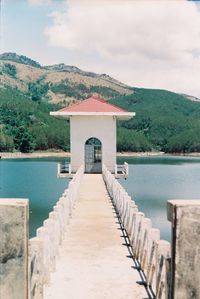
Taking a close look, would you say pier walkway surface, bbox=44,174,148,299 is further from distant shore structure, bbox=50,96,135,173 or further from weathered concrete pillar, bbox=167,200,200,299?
distant shore structure, bbox=50,96,135,173

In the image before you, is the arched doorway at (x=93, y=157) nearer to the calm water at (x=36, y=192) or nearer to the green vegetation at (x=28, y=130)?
the calm water at (x=36, y=192)

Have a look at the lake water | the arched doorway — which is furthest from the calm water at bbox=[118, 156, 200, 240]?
the arched doorway

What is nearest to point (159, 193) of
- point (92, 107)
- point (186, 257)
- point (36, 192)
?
point (36, 192)

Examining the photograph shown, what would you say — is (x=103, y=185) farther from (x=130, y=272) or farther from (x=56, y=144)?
(x=56, y=144)

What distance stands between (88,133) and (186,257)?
21225 mm

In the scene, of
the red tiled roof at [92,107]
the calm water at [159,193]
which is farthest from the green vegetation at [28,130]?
the red tiled roof at [92,107]

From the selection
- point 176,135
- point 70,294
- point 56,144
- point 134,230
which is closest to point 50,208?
point 134,230

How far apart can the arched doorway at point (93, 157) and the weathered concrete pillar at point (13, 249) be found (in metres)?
21.9

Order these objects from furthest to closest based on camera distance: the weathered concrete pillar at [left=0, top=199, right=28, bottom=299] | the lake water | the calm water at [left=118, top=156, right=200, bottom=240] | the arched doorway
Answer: the lake water
the arched doorway
the calm water at [left=118, top=156, right=200, bottom=240]
the weathered concrete pillar at [left=0, top=199, right=28, bottom=299]

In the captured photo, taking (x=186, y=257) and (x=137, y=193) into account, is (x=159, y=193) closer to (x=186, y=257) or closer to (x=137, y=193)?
(x=137, y=193)

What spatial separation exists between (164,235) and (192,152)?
112 meters

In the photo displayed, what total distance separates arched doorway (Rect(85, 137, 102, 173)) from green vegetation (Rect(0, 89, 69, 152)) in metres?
84.0

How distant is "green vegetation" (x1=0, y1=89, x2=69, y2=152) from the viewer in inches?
4380

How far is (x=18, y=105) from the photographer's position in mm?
139125
